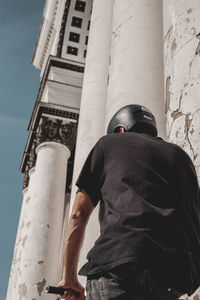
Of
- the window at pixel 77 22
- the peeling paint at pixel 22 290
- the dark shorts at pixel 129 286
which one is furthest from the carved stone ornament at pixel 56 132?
the dark shorts at pixel 129 286

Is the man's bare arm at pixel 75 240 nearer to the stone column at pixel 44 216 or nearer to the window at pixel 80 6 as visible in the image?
the stone column at pixel 44 216

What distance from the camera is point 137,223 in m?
1.04

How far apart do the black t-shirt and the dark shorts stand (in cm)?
2

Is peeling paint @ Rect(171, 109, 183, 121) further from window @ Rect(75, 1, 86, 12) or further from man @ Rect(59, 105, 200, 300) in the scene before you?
window @ Rect(75, 1, 86, 12)

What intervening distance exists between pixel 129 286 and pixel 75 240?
0.25m

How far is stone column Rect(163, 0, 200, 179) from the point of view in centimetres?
175

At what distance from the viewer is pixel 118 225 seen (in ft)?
3.48

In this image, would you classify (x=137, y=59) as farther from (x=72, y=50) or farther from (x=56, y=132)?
(x=72, y=50)

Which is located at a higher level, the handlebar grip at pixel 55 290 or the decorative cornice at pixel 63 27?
the decorative cornice at pixel 63 27

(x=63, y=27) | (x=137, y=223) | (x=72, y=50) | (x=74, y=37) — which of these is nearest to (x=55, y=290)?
(x=137, y=223)

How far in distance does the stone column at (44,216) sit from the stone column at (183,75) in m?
4.18

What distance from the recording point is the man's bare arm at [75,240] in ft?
3.74

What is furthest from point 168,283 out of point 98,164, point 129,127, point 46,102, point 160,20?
point 46,102

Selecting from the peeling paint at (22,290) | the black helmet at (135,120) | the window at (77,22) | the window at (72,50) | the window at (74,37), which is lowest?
the peeling paint at (22,290)
